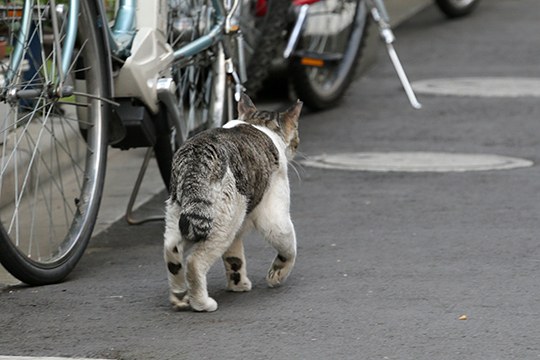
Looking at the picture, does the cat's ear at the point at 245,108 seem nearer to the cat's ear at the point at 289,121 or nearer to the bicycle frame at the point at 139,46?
the cat's ear at the point at 289,121

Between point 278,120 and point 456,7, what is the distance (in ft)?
32.6

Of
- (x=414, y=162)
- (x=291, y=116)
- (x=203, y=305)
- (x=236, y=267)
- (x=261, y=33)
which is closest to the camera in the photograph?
(x=203, y=305)

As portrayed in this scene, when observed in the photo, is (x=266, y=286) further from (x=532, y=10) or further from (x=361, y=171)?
(x=532, y=10)

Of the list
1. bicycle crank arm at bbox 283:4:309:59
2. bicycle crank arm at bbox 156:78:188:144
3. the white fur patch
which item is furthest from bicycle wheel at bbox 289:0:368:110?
the white fur patch

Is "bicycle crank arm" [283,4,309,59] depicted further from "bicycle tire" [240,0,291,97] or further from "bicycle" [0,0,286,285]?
"bicycle" [0,0,286,285]

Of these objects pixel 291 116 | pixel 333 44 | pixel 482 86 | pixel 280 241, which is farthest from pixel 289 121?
pixel 482 86

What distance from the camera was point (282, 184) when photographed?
17.9 ft

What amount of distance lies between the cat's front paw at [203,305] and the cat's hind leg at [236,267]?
35 centimetres

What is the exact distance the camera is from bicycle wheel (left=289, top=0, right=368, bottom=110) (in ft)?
34.5

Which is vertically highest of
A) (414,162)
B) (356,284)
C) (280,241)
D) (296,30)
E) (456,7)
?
(280,241)

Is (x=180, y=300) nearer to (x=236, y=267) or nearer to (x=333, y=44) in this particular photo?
(x=236, y=267)

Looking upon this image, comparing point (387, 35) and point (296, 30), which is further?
point (387, 35)

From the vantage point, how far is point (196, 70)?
7.21 metres

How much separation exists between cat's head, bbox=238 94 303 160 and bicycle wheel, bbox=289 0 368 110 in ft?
15.1
